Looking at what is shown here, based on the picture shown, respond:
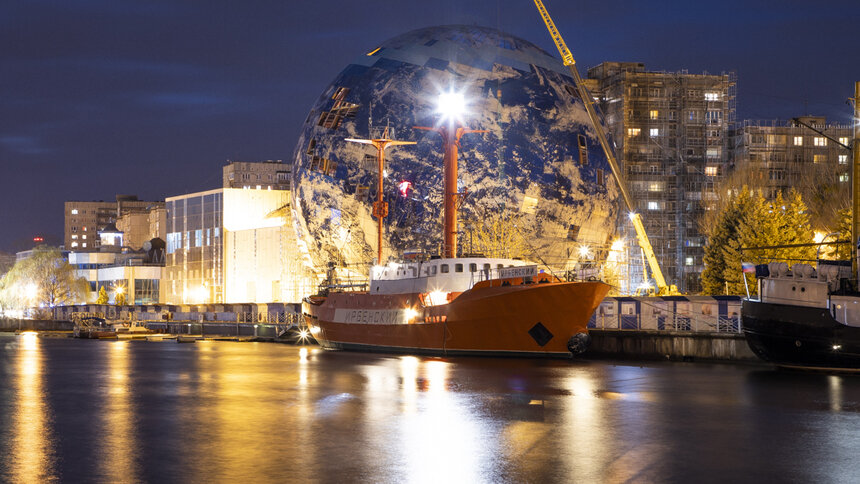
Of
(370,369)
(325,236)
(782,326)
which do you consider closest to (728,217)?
(325,236)

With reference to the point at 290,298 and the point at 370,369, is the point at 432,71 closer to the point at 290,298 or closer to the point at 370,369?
the point at 370,369

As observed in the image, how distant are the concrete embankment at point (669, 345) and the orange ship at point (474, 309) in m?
2.56

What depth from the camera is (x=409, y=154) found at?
56.5 metres

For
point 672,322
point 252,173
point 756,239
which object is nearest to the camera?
point 672,322

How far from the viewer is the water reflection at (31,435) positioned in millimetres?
14688

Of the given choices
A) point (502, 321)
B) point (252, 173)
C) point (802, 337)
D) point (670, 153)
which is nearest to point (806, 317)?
point (802, 337)

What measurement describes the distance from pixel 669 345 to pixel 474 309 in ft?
26.5

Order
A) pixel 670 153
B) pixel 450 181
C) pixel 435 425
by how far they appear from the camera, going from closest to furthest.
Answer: pixel 435 425 < pixel 450 181 < pixel 670 153

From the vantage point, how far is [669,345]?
3956cm

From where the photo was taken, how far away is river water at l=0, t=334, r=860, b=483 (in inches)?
583

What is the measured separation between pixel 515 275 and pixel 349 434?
22.6 meters

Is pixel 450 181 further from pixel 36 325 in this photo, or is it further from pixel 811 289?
pixel 36 325

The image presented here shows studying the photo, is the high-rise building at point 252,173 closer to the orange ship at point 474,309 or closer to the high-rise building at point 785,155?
the high-rise building at point 785,155

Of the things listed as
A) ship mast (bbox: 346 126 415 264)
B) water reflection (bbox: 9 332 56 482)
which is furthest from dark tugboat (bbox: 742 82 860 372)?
water reflection (bbox: 9 332 56 482)
